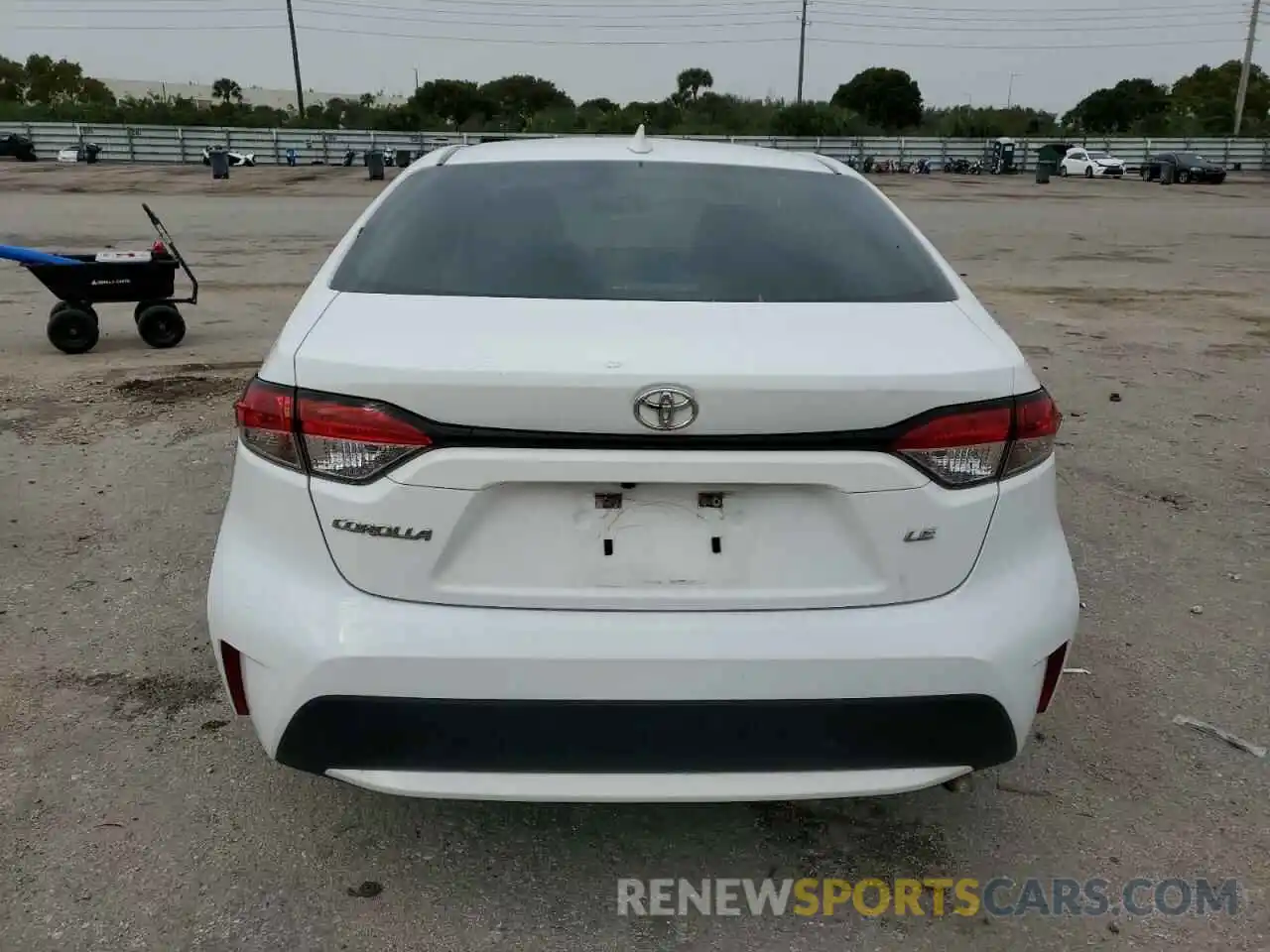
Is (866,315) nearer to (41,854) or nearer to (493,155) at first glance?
(493,155)

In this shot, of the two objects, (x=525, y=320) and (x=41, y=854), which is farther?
(x=41, y=854)

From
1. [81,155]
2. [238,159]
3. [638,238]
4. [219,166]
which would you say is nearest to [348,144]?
[238,159]

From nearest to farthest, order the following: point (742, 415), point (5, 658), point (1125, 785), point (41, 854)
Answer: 1. point (742, 415)
2. point (41, 854)
3. point (1125, 785)
4. point (5, 658)

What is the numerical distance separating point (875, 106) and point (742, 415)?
8348 centimetres

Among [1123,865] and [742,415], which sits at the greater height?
[742,415]

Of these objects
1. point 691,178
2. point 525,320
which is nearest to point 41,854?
point 525,320

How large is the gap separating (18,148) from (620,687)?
55.3m

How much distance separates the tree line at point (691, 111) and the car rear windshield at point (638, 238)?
51679 millimetres

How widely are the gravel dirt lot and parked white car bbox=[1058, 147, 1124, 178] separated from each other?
45.5 metres

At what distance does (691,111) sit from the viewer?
226 ft

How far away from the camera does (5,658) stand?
10.9ft

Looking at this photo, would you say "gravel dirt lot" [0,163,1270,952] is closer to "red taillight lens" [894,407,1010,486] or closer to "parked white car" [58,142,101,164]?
"red taillight lens" [894,407,1010,486]

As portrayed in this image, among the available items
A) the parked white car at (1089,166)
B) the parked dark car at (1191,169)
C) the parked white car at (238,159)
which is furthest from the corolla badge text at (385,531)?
the parked white car at (1089,166)

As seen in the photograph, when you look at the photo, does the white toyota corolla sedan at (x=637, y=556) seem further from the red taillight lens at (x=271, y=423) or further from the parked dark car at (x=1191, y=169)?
the parked dark car at (x=1191, y=169)
